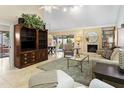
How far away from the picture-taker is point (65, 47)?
26.3ft

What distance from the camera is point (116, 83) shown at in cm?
192

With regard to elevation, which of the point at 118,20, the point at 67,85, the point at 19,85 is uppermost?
the point at 118,20

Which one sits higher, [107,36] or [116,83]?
[107,36]

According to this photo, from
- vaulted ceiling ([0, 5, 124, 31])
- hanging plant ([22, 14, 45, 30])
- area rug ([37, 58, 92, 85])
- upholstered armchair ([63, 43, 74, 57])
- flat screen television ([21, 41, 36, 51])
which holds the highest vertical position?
vaulted ceiling ([0, 5, 124, 31])

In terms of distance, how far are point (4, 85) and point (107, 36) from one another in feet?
25.2

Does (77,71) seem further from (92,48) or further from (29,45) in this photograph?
(92,48)

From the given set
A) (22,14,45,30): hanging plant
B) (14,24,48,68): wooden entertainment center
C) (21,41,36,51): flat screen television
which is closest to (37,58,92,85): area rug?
(14,24,48,68): wooden entertainment center

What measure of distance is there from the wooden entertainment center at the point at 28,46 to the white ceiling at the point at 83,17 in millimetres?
2185

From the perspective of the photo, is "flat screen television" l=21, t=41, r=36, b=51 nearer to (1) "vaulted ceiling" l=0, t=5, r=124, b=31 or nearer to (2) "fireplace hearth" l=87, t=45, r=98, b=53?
(1) "vaulted ceiling" l=0, t=5, r=124, b=31

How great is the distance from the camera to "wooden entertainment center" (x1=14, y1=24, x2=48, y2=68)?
4.32 metres

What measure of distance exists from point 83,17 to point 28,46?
4.90 metres
